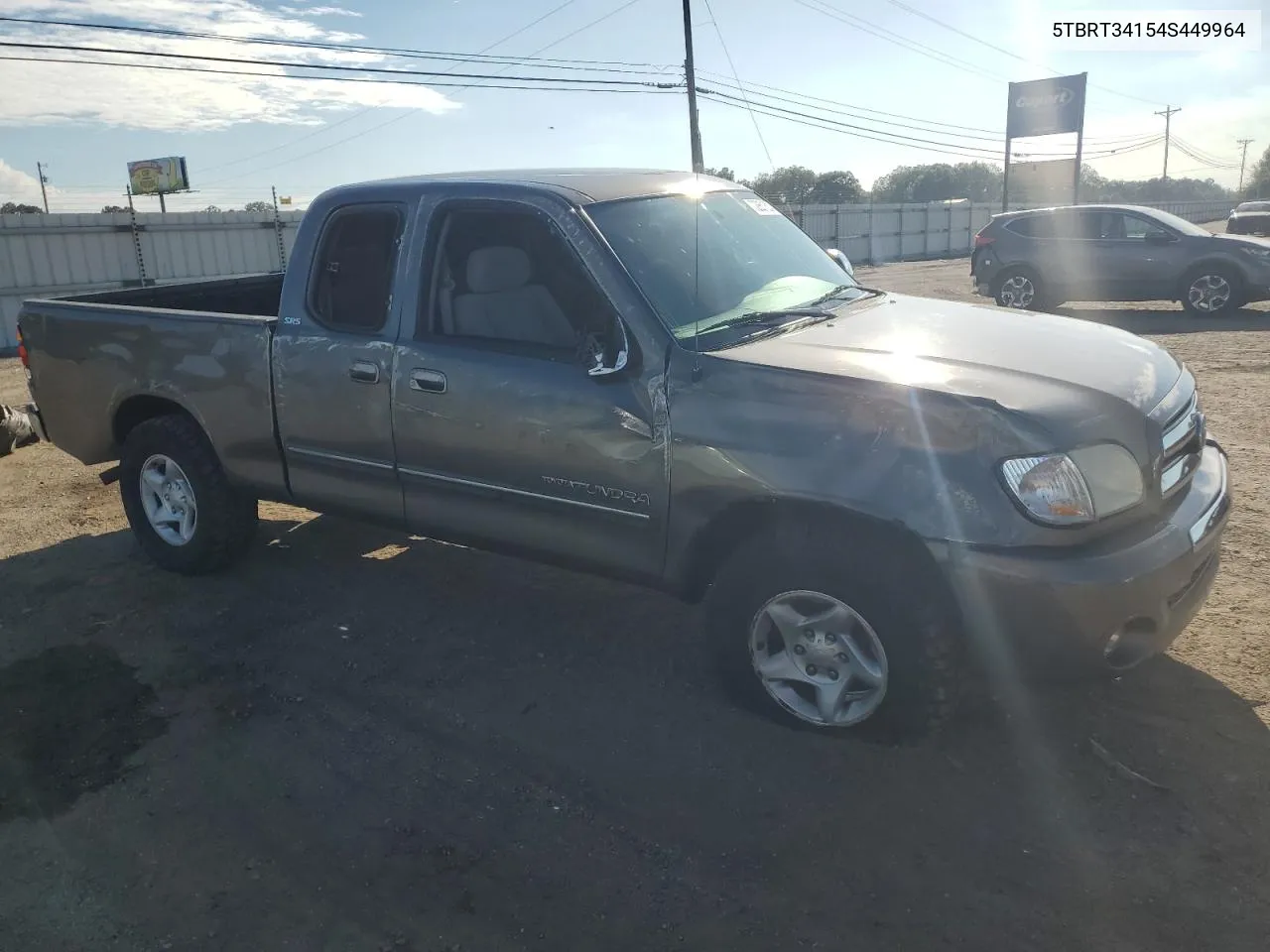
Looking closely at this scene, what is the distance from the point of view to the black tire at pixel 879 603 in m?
3.05

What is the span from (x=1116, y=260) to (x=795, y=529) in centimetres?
1274

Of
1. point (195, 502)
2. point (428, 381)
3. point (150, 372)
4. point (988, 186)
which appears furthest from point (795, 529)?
point (988, 186)

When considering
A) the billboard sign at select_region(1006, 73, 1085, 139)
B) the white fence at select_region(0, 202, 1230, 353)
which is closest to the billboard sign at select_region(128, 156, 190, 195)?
the white fence at select_region(0, 202, 1230, 353)

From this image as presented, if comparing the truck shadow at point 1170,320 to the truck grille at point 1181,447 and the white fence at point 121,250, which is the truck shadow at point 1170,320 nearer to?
the truck grille at point 1181,447

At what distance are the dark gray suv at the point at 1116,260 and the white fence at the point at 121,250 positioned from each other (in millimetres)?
14982

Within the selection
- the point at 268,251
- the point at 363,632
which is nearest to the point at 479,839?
the point at 363,632

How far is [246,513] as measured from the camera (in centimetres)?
520

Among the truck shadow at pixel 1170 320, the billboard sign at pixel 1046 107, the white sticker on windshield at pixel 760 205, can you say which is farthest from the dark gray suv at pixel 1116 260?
the billboard sign at pixel 1046 107

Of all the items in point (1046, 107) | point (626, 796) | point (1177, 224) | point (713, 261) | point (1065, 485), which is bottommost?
point (626, 796)

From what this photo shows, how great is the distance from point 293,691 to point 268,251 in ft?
64.0

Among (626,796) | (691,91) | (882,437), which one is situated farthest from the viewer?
(691,91)

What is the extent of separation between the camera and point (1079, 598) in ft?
9.21

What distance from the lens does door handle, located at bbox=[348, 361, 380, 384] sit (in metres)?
4.11

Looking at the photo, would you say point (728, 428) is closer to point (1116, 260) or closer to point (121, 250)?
point (1116, 260)
